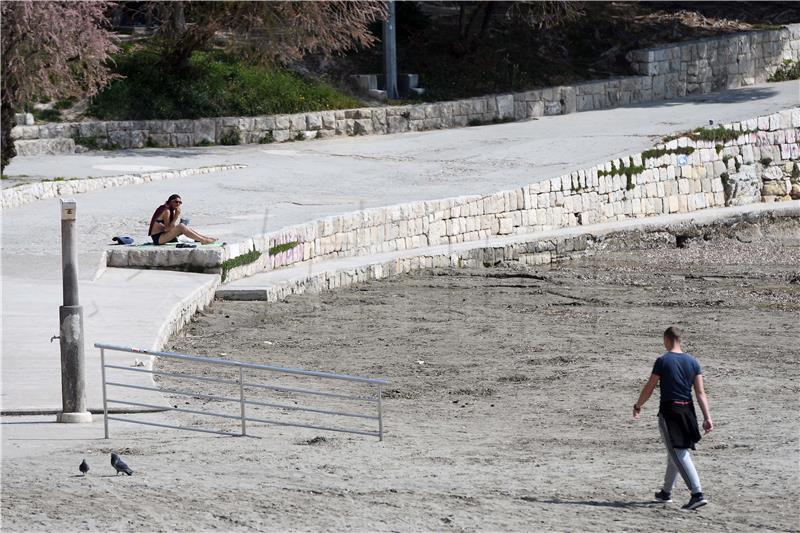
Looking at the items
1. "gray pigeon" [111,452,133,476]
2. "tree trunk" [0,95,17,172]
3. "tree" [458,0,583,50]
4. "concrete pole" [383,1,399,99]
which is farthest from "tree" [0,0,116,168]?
"gray pigeon" [111,452,133,476]

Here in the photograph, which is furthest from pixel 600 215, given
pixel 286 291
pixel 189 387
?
pixel 189 387

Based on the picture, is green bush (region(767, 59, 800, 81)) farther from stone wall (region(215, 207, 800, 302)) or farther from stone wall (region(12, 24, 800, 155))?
stone wall (region(215, 207, 800, 302))

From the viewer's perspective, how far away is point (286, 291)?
1938cm

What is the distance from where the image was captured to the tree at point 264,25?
29.4 meters

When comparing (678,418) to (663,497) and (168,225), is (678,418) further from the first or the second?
(168,225)

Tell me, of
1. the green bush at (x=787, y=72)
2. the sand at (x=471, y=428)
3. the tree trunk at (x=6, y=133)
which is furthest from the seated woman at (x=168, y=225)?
the green bush at (x=787, y=72)

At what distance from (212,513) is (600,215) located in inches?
778

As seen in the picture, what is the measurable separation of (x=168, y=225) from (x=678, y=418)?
1098 cm

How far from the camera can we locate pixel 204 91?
3067 centimetres

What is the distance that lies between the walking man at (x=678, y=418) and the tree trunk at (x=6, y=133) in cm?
1627

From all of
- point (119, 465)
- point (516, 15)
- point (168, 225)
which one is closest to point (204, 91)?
point (516, 15)

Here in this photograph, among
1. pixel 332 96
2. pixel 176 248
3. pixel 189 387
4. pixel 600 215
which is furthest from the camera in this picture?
pixel 332 96

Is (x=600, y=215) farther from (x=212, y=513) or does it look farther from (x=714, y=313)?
(x=212, y=513)

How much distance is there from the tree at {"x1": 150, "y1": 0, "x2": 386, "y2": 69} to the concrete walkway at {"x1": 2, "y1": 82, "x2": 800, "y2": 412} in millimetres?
2198
